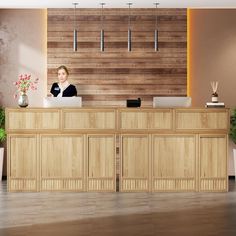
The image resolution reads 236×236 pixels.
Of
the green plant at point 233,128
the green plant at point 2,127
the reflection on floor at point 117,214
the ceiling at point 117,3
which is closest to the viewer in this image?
the reflection on floor at point 117,214

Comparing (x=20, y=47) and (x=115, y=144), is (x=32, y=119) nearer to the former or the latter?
(x=115, y=144)

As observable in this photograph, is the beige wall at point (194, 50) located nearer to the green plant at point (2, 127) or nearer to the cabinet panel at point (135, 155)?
the green plant at point (2, 127)

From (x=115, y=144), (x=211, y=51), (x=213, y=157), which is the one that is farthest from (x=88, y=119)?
(x=211, y=51)

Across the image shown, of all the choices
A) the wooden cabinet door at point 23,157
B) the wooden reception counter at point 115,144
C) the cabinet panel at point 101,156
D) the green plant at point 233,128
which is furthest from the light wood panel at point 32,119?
the green plant at point 233,128

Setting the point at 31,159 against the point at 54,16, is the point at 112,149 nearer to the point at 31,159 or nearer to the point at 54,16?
the point at 31,159

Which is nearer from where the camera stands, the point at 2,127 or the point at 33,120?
the point at 33,120

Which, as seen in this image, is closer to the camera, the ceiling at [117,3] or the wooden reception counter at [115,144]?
the wooden reception counter at [115,144]

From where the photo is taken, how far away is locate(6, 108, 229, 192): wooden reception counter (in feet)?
26.2

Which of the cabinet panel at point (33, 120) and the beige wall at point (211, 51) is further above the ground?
the beige wall at point (211, 51)

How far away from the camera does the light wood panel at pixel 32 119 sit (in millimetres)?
7988

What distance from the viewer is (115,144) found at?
8000 mm

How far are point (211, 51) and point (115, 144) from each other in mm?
2811

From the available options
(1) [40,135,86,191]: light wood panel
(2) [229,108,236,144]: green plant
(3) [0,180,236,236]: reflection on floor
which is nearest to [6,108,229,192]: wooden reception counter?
(1) [40,135,86,191]: light wood panel

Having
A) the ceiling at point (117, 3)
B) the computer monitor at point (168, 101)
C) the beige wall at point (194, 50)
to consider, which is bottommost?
the computer monitor at point (168, 101)
